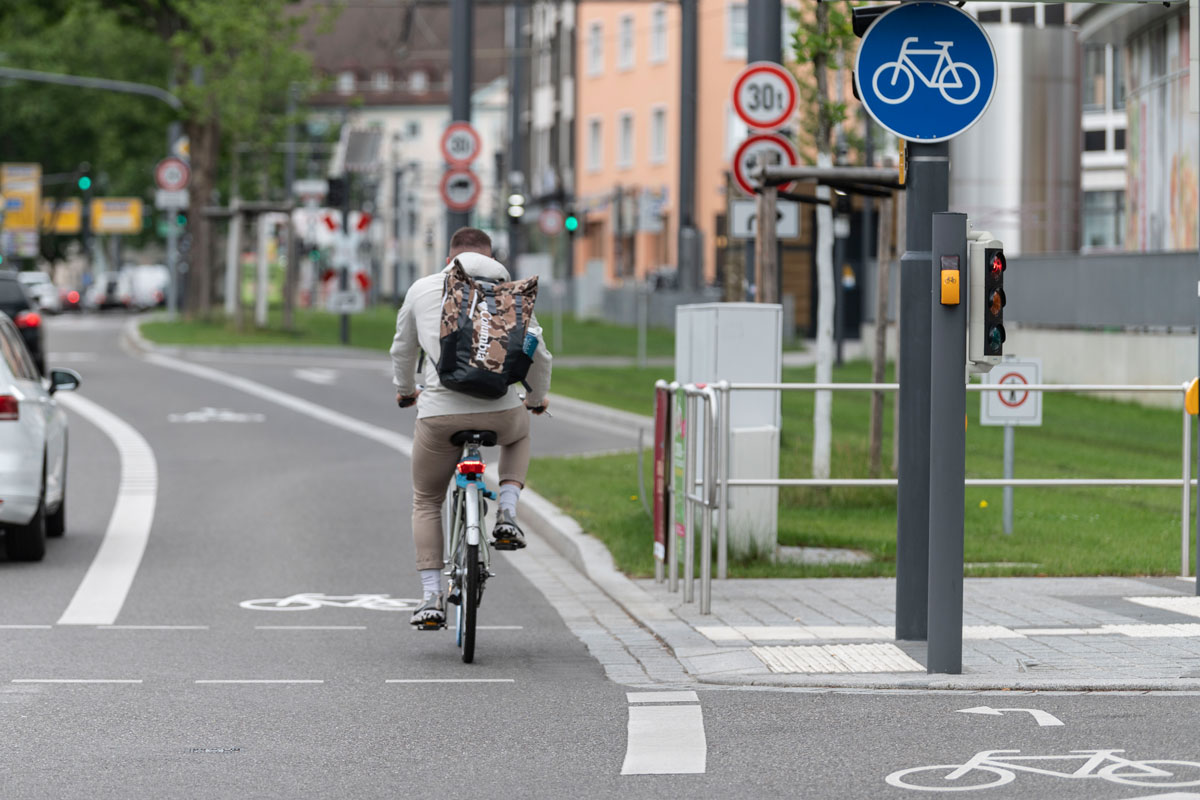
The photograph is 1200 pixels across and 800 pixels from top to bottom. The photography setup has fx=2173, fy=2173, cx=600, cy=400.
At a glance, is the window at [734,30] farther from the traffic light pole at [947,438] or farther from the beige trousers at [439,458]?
the traffic light pole at [947,438]

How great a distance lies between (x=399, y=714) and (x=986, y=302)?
2.84m

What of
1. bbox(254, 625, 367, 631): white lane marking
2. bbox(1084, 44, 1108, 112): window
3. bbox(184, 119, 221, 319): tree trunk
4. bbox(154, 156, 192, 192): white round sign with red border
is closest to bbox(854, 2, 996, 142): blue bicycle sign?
bbox(254, 625, 367, 631): white lane marking

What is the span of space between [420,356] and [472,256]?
52cm

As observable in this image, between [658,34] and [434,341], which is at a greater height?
[658,34]

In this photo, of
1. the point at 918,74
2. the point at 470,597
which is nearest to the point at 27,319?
Result: the point at 470,597

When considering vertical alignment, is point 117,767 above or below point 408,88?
below

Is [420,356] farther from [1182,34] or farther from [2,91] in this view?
[2,91]

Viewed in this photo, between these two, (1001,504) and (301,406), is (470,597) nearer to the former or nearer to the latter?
(1001,504)

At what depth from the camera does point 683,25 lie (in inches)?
1446

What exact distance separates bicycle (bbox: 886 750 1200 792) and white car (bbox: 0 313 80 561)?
7189 millimetres

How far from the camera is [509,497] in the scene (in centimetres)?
954

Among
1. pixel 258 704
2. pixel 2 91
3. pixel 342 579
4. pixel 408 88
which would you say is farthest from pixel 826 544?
pixel 408 88

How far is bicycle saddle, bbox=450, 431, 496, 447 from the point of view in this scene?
9305 millimetres

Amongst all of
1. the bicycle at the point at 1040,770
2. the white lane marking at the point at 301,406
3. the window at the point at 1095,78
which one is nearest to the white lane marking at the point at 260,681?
the bicycle at the point at 1040,770
